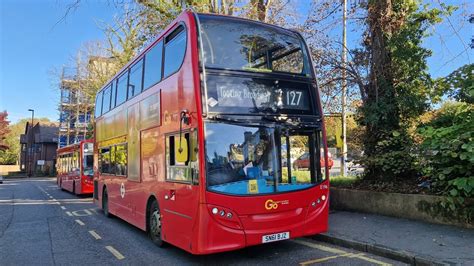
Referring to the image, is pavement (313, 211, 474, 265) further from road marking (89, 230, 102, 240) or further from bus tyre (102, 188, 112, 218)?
bus tyre (102, 188, 112, 218)

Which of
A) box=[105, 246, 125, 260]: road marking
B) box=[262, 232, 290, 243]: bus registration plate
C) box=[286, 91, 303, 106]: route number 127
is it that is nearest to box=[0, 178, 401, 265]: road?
box=[105, 246, 125, 260]: road marking

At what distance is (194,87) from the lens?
623 centimetres

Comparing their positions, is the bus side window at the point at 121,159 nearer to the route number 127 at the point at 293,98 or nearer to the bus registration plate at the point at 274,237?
the route number 127 at the point at 293,98

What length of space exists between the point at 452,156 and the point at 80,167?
17.6 meters

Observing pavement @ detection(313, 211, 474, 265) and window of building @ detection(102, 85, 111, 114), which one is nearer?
pavement @ detection(313, 211, 474, 265)

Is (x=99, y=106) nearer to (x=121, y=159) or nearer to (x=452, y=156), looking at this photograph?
(x=121, y=159)

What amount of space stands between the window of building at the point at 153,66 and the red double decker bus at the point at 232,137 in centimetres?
8

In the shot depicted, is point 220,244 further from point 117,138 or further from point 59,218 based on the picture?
point 59,218

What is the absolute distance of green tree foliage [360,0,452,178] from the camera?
980cm

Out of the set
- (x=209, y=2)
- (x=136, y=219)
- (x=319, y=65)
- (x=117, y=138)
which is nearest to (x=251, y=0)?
(x=209, y=2)

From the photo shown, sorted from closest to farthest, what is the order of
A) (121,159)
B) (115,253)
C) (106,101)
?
(115,253) → (121,159) → (106,101)

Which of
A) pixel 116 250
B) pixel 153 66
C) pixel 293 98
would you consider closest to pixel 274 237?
pixel 293 98

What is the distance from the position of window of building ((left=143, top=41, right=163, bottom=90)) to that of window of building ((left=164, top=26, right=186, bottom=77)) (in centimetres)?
44

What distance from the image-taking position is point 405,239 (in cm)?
691
